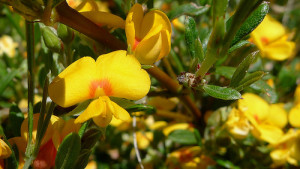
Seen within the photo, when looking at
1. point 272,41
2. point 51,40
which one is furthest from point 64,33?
point 272,41

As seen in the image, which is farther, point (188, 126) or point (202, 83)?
point (188, 126)

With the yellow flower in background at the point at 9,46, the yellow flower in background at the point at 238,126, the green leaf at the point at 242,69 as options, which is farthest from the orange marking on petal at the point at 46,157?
the yellow flower in background at the point at 9,46

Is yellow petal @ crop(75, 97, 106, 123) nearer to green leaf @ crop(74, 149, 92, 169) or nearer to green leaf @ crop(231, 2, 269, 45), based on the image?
green leaf @ crop(74, 149, 92, 169)

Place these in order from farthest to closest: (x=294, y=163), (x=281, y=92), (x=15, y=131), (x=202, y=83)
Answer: (x=281, y=92) < (x=294, y=163) < (x=15, y=131) < (x=202, y=83)

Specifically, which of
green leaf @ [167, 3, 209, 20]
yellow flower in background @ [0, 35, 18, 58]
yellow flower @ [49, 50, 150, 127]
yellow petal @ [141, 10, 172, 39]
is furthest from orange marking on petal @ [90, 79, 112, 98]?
yellow flower in background @ [0, 35, 18, 58]

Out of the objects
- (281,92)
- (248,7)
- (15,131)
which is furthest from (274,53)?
(15,131)

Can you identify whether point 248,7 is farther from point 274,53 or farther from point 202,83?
point 274,53

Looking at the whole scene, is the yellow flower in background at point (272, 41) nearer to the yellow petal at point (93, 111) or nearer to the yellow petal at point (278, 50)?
the yellow petal at point (278, 50)
